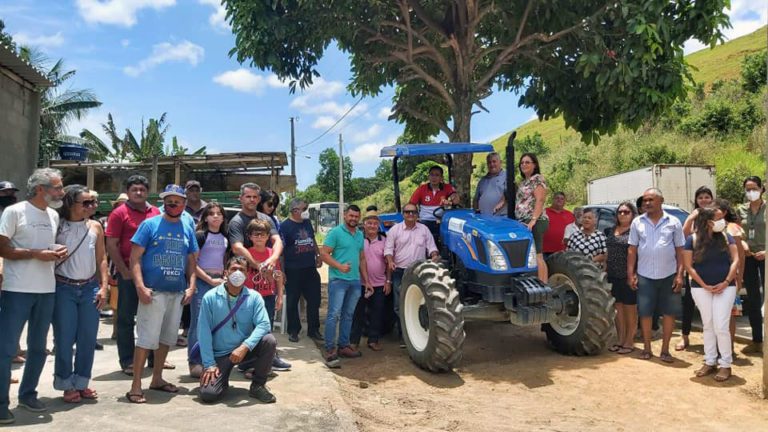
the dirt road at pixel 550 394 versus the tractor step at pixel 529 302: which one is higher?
the tractor step at pixel 529 302

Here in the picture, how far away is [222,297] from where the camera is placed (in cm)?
458

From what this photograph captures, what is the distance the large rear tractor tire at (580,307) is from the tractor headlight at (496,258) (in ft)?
2.44

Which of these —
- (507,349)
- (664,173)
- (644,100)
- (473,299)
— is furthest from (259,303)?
(664,173)

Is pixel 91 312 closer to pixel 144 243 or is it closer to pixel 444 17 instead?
pixel 144 243

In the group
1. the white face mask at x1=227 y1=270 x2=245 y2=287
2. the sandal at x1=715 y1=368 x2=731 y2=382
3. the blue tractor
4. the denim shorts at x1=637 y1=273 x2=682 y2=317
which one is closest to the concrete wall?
the white face mask at x1=227 y1=270 x2=245 y2=287

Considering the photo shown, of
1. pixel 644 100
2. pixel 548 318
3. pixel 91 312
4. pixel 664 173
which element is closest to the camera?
pixel 91 312

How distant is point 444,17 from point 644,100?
4.08 metres

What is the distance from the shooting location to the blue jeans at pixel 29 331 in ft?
12.8

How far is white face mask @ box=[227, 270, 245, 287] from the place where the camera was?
4.51m

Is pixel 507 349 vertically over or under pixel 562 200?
under

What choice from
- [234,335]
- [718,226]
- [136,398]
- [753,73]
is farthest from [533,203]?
[753,73]

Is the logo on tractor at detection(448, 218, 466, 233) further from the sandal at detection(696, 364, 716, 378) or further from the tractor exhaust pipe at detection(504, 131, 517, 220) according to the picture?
the sandal at detection(696, 364, 716, 378)

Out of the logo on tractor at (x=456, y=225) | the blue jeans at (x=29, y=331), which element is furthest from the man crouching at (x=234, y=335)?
the logo on tractor at (x=456, y=225)

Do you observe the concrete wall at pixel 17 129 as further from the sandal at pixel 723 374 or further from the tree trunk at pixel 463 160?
the sandal at pixel 723 374
